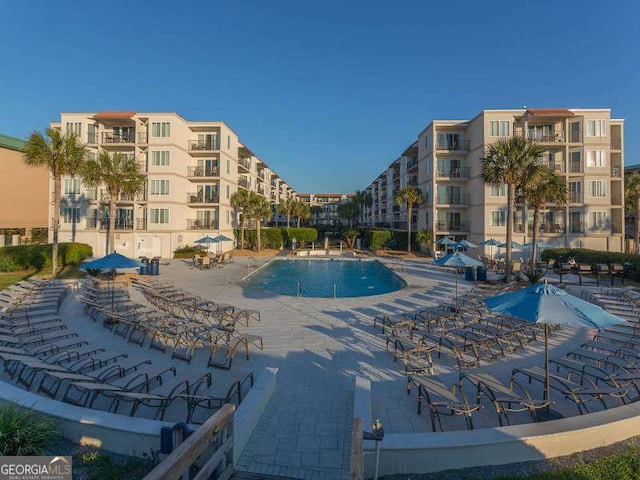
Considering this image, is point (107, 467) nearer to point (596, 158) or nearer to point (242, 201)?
point (242, 201)

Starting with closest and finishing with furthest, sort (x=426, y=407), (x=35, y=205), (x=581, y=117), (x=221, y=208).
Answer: (x=426, y=407) < (x=581, y=117) < (x=221, y=208) < (x=35, y=205)

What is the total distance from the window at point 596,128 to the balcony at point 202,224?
39.5 meters

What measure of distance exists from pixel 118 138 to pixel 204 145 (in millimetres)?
8527

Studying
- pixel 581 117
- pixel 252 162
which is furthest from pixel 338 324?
pixel 252 162

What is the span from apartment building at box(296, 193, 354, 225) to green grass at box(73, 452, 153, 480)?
9353 cm

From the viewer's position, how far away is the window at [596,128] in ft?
101

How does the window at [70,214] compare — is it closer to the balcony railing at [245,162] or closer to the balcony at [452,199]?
the balcony railing at [245,162]

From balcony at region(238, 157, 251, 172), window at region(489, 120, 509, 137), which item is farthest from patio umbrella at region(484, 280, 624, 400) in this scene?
balcony at region(238, 157, 251, 172)

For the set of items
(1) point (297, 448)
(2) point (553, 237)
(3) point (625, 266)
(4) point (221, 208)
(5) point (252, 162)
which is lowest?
(1) point (297, 448)

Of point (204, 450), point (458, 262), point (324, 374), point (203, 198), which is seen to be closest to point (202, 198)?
point (203, 198)

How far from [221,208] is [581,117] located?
3797cm

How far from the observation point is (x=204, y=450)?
367 cm

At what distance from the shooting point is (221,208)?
35.9 m

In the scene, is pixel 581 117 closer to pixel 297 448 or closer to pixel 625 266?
pixel 625 266
